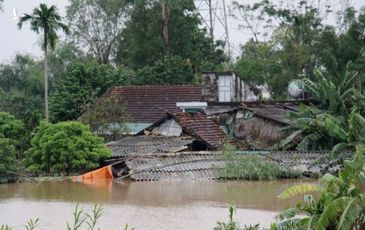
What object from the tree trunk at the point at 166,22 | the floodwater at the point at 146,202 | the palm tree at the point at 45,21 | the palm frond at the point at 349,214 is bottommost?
the floodwater at the point at 146,202

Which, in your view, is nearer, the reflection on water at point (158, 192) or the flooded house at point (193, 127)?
the reflection on water at point (158, 192)

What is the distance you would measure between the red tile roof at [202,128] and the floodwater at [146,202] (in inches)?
173

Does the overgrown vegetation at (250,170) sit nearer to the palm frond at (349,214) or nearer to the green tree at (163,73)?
the palm frond at (349,214)

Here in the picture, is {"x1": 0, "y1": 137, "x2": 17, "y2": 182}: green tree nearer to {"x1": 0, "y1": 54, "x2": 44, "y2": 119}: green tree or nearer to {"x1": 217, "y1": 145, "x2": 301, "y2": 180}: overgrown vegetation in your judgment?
{"x1": 217, "y1": 145, "x2": 301, "y2": 180}: overgrown vegetation

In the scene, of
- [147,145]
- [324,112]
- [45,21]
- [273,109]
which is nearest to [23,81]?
[45,21]

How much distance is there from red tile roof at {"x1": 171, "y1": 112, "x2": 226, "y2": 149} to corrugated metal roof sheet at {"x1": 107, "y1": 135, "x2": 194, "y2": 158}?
417mm

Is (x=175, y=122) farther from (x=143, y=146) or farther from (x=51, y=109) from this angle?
(x=51, y=109)

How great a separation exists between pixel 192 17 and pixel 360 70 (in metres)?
14.7

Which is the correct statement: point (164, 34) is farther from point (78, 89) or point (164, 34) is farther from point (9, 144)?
point (9, 144)

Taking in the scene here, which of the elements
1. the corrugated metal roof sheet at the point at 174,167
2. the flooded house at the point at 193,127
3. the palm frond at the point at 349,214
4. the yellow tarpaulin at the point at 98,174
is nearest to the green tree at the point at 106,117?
the flooded house at the point at 193,127

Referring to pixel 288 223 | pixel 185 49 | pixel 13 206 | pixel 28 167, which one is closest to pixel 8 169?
pixel 28 167

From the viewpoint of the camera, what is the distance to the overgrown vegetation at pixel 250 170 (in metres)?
21.8

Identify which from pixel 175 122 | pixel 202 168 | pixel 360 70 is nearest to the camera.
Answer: pixel 202 168

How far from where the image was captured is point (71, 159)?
74.4 feet
